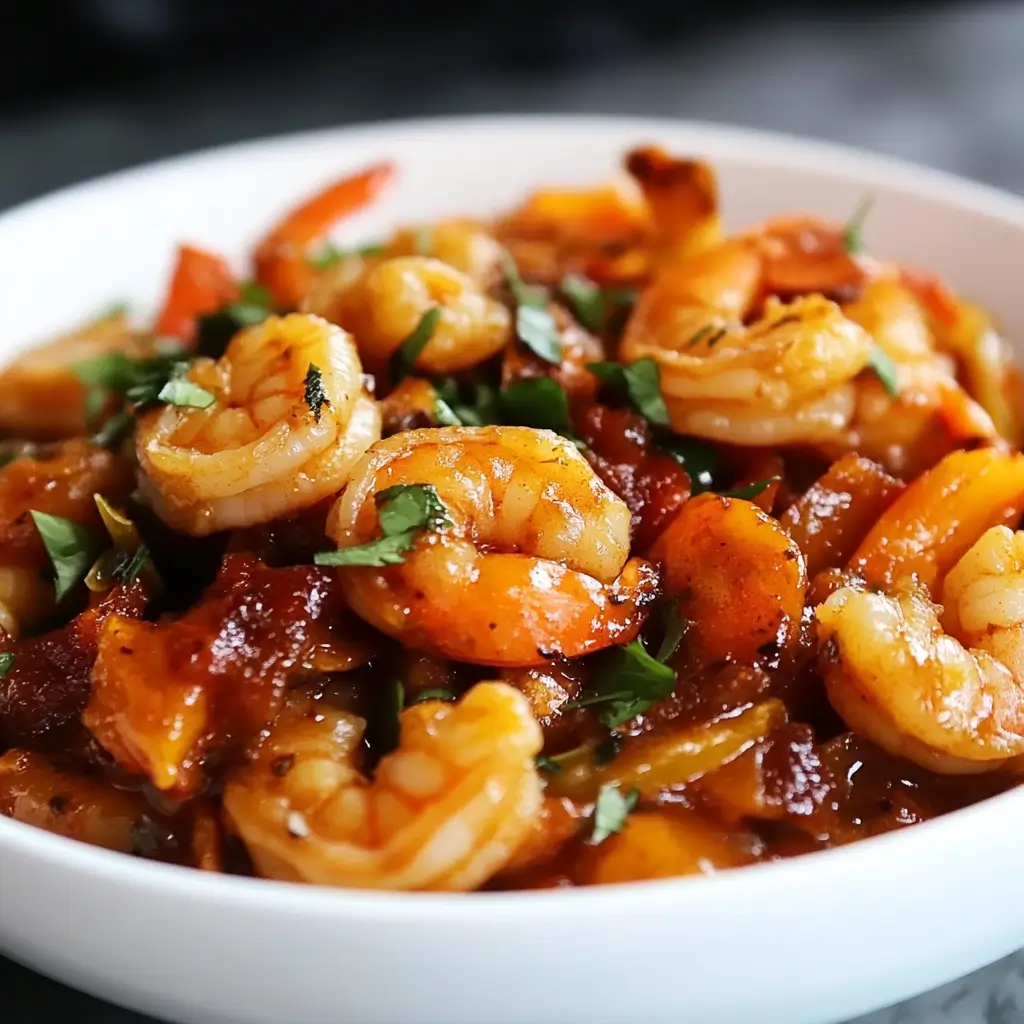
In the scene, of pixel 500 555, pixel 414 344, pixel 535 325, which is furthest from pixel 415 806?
pixel 535 325

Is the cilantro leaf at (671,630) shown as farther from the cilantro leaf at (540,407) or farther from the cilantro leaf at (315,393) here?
the cilantro leaf at (315,393)

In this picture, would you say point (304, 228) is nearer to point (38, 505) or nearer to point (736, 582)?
point (38, 505)

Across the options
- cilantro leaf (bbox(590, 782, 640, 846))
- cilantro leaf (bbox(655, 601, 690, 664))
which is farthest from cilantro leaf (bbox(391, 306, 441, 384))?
cilantro leaf (bbox(590, 782, 640, 846))

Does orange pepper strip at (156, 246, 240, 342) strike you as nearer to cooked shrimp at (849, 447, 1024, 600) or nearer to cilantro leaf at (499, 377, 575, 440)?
cilantro leaf at (499, 377, 575, 440)

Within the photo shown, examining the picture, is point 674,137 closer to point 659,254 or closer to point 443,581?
point 659,254

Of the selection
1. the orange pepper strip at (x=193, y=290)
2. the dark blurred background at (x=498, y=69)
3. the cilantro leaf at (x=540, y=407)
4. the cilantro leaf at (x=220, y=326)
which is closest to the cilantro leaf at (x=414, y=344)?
the cilantro leaf at (x=540, y=407)
